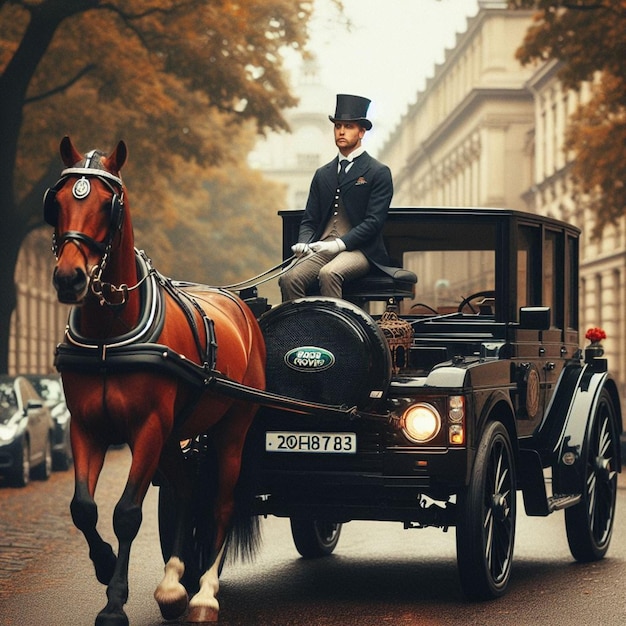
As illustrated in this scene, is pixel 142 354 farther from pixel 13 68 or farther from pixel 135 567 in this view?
pixel 13 68

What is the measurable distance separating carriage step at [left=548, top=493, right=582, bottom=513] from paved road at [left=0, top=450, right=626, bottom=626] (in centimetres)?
46

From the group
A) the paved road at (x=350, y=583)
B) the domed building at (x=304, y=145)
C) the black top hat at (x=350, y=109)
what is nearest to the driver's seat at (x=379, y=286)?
the black top hat at (x=350, y=109)

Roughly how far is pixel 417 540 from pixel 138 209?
75.3 ft

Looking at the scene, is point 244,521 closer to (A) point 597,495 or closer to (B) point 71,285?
(B) point 71,285

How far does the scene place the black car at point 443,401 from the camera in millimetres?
8258

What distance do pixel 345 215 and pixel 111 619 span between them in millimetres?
3211

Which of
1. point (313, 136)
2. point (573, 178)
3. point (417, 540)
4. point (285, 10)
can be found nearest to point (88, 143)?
point (285, 10)

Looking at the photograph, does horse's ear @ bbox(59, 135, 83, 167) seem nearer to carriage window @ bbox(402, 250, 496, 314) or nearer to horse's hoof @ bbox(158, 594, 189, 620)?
horse's hoof @ bbox(158, 594, 189, 620)

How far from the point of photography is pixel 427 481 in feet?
27.2

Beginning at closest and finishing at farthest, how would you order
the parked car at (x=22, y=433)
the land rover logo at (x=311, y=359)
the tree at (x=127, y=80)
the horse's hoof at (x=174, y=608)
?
the horse's hoof at (x=174, y=608) → the land rover logo at (x=311, y=359) → the parked car at (x=22, y=433) → the tree at (x=127, y=80)

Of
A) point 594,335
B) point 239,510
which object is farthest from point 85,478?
point 594,335

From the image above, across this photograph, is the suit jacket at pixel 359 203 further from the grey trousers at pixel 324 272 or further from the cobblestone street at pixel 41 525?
the cobblestone street at pixel 41 525

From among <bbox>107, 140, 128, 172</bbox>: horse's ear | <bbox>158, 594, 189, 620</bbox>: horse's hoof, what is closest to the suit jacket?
<bbox>107, 140, 128, 172</bbox>: horse's ear

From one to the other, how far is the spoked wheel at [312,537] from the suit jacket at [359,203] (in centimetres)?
213
